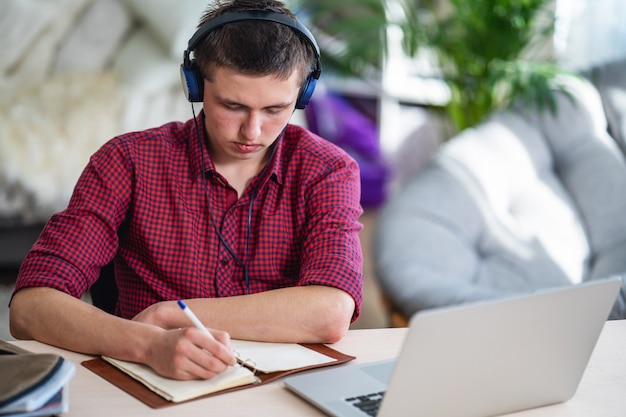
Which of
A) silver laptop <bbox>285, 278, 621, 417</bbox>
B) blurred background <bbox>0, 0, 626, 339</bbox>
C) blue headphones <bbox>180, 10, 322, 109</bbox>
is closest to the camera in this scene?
silver laptop <bbox>285, 278, 621, 417</bbox>

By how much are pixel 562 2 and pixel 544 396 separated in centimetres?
271

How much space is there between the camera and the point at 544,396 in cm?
103

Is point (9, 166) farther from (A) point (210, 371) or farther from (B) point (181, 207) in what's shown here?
(A) point (210, 371)

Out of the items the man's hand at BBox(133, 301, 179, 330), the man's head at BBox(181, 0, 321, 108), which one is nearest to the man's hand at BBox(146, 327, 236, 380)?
the man's hand at BBox(133, 301, 179, 330)

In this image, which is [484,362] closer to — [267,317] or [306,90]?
[267,317]

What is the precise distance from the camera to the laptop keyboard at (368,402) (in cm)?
98

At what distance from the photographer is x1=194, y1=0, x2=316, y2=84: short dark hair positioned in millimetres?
1289

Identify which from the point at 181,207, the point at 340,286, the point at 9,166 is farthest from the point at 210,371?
the point at 9,166

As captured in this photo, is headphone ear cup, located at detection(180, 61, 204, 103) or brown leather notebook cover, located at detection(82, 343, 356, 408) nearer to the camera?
brown leather notebook cover, located at detection(82, 343, 356, 408)

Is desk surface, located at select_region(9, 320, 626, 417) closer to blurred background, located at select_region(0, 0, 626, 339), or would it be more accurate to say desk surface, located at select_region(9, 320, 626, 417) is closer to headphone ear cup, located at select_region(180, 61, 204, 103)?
headphone ear cup, located at select_region(180, 61, 204, 103)

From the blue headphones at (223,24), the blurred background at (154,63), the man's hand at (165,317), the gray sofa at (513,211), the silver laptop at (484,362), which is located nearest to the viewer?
the silver laptop at (484,362)

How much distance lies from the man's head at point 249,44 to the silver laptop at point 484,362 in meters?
0.48

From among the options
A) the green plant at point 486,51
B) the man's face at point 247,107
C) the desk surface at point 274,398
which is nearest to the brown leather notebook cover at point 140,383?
the desk surface at point 274,398

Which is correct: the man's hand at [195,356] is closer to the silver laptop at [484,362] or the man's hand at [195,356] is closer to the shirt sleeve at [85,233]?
the silver laptop at [484,362]
